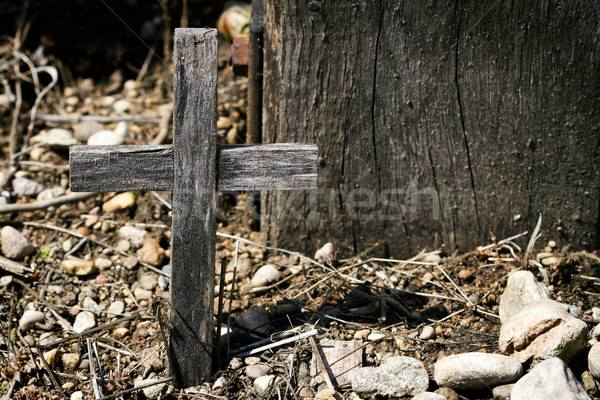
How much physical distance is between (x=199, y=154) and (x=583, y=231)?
209 cm

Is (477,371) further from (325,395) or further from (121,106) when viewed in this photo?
(121,106)

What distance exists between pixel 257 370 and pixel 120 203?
1479mm

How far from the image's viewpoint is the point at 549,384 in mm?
1962

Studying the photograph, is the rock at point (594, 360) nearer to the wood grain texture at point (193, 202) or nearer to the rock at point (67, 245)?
the wood grain texture at point (193, 202)

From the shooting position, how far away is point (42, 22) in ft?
14.3

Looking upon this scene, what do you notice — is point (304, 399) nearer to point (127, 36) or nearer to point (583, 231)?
point (583, 231)

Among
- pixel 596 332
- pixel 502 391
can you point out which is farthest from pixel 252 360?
pixel 596 332

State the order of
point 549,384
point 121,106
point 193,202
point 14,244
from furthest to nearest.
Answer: point 121,106, point 14,244, point 193,202, point 549,384

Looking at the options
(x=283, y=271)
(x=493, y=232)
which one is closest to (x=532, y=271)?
(x=493, y=232)

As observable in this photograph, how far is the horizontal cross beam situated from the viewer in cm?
204

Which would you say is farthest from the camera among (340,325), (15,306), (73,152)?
(15,306)

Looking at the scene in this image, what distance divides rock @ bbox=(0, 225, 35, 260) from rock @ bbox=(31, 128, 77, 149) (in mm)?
860

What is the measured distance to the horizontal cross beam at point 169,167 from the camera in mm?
2039

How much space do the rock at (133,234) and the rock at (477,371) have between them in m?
1.73
